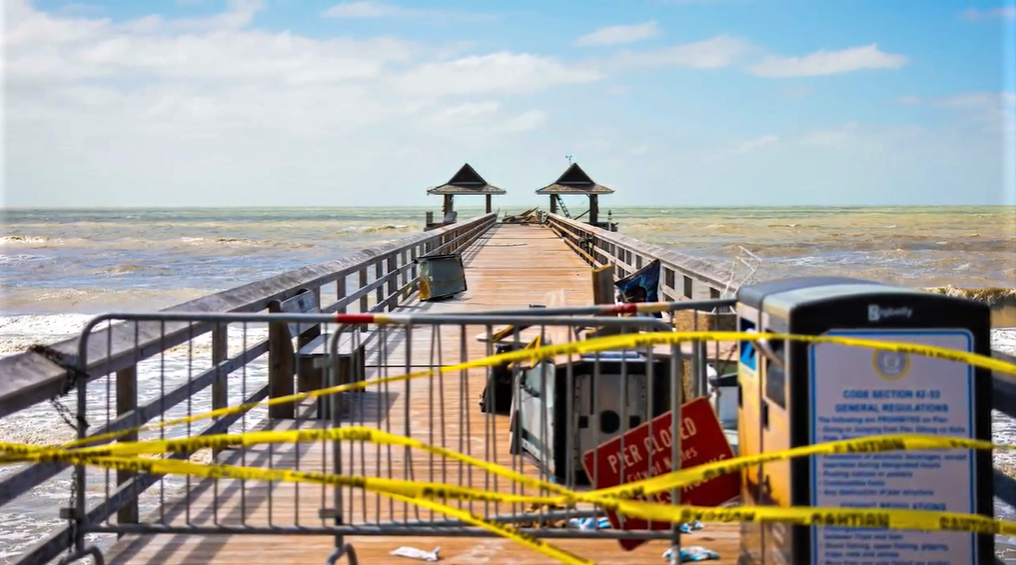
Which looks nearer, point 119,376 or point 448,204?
point 119,376

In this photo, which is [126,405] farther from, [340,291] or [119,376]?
[340,291]

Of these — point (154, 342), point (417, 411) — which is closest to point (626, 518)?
point (154, 342)

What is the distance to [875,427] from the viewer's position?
3.83 meters

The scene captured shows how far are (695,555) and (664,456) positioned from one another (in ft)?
2.02

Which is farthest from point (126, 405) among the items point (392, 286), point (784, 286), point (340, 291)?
point (392, 286)

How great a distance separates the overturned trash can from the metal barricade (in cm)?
55

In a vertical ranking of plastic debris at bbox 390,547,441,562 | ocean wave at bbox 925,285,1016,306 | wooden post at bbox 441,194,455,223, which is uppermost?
wooden post at bbox 441,194,455,223

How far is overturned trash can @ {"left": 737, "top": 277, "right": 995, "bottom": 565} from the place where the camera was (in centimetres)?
379

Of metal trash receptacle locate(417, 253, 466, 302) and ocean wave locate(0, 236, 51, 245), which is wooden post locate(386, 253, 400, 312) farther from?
ocean wave locate(0, 236, 51, 245)

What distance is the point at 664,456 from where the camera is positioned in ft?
14.7

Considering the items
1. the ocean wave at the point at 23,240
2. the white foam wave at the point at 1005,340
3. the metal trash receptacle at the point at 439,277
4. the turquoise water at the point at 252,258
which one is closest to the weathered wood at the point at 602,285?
the metal trash receptacle at the point at 439,277

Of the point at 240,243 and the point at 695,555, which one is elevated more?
the point at 240,243

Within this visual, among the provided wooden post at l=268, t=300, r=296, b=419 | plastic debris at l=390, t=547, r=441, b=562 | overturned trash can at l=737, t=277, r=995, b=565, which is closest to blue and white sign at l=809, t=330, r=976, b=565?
overturned trash can at l=737, t=277, r=995, b=565

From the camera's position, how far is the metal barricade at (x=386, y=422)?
444cm
